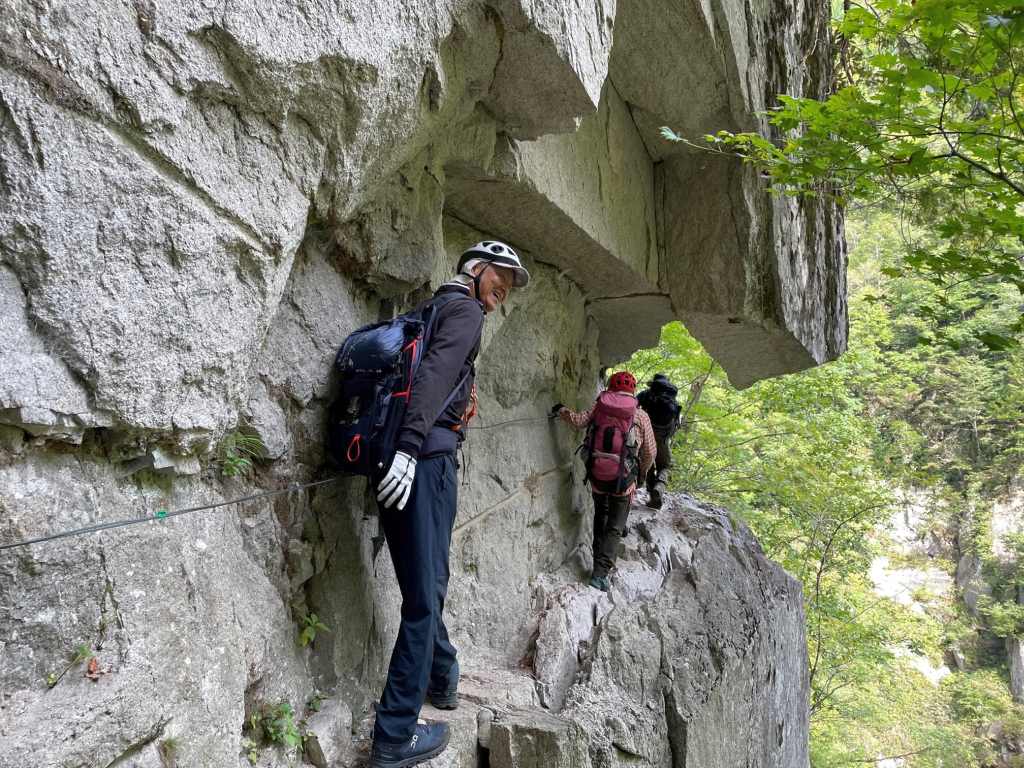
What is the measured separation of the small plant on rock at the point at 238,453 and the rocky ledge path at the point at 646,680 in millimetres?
1061

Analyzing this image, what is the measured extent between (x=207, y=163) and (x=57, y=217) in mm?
471

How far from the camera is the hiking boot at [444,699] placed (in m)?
3.21

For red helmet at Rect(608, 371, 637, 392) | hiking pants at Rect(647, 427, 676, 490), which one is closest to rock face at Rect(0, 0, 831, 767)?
red helmet at Rect(608, 371, 637, 392)

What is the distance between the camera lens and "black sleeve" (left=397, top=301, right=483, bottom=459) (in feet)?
8.32

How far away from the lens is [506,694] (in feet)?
12.1

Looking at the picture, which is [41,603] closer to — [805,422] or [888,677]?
[805,422]

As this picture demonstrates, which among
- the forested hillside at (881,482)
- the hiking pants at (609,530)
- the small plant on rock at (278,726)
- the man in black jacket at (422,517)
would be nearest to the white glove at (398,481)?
the man in black jacket at (422,517)

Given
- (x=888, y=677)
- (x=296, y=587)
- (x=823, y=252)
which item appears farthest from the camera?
(x=888, y=677)

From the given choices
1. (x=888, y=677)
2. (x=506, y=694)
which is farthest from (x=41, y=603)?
(x=888, y=677)

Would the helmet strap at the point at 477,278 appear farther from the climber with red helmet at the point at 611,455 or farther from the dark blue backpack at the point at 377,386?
the climber with red helmet at the point at 611,455

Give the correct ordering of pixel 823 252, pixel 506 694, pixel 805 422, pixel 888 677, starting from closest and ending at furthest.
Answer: pixel 506 694 → pixel 823 252 → pixel 805 422 → pixel 888 677

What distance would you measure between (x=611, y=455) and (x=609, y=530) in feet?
2.31

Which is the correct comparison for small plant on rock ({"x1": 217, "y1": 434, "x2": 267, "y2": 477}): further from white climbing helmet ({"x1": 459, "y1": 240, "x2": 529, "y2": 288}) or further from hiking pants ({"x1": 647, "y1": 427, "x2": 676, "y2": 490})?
hiking pants ({"x1": 647, "y1": 427, "x2": 676, "y2": 490})

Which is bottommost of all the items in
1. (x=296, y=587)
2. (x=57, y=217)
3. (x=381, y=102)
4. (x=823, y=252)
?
(x=296, y=587)
